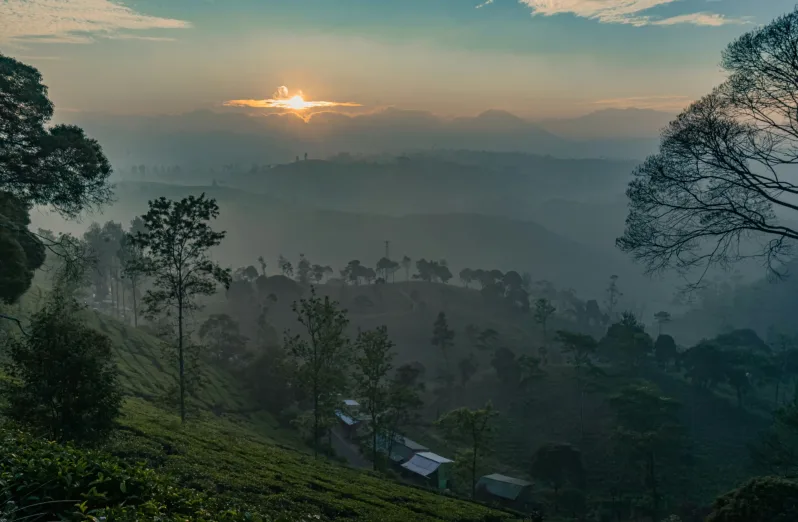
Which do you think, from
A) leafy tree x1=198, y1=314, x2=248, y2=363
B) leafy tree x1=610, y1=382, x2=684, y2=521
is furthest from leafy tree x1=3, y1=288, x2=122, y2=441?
leafy tree x1=198, y1=314, x2=248, y2=363

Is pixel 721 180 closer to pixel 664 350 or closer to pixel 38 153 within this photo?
pixel 38 153

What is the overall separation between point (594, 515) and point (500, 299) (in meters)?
89.6

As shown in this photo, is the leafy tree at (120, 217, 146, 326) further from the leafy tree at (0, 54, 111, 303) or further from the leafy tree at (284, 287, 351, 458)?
the leafy tree at (284, 287, 351, 458)

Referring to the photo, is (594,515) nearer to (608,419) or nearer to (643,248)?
(608,419)

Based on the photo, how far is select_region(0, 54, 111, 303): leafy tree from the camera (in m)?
20.2

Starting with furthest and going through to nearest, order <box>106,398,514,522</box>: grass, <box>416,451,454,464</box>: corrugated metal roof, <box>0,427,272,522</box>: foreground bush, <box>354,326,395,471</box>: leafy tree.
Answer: <box>416,451,454,464</box>: corrugated metal roof → <box>354,326,395,471</box>: leafy tree → <box>106,398,514,522</box>: grass → <box>0,427,272,522</box>: foreground bush

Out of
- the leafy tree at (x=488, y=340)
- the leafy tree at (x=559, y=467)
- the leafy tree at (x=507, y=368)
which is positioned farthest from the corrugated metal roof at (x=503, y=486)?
the leafy tree at (x=488, y=340)

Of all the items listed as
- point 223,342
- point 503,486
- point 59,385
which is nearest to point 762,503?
point 59,385

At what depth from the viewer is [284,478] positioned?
832 inches

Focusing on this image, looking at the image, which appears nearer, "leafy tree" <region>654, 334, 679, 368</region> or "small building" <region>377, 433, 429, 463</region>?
"small building" <region>377, 433, 429, 463</region>

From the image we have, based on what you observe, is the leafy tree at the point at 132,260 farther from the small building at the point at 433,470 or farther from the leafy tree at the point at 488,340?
the leafy tree at the point at 488,340

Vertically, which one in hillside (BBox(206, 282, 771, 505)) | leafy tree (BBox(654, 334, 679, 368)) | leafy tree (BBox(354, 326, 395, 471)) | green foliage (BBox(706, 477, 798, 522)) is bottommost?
hillside (BBox(206, 282, 771, 505))

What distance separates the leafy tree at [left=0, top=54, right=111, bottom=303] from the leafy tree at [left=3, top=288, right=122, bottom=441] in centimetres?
551

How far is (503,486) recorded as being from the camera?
165 ft
